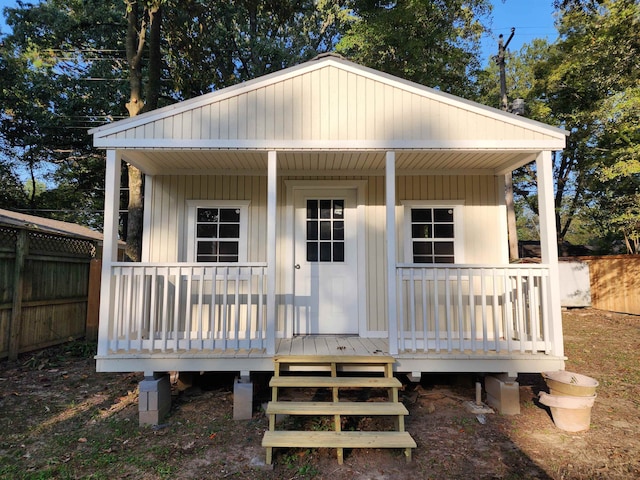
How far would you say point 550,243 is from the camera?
12.5ft

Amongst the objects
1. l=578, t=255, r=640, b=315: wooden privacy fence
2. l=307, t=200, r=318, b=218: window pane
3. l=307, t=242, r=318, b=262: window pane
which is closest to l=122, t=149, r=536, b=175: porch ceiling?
l=307, t=200, r=318, b=218: window pane

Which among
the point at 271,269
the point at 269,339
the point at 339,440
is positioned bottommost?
the point at 339,440

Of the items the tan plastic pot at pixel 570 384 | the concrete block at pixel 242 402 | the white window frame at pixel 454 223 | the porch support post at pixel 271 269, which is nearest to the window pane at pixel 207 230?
the porch support post at pixel 271 269

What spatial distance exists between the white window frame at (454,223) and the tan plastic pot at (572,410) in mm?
1888

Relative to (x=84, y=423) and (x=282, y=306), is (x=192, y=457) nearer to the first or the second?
(x=84, y=423)

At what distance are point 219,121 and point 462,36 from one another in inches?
419

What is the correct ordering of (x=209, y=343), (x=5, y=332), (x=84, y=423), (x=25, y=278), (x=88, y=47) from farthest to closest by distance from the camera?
(x=88, y=47)
(x=25, y=278)
(x=5, y=332)
(x=209, y=343)
(x=84, y=423)

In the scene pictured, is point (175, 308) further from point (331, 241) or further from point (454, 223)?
point (454, 223)

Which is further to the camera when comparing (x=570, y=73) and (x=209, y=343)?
(x=570, y=73)

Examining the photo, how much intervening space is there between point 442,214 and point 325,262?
1.64 m

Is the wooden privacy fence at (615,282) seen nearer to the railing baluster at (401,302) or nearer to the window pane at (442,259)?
the window pane at (442,259)

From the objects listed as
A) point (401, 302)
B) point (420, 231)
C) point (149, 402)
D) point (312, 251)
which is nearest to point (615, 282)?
point (420, 231)

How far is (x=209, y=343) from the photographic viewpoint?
3939 mm

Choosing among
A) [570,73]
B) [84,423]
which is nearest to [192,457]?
[84,423]
